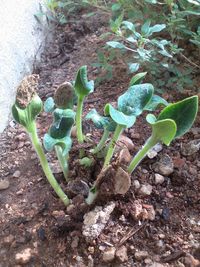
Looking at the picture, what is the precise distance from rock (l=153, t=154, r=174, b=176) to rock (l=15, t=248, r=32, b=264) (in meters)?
0.40

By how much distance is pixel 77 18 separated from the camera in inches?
76.8

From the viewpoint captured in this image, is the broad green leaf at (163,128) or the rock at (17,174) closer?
the broad green leaf at (163,128)

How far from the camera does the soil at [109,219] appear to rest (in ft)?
3.65

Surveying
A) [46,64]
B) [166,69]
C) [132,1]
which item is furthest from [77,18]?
[166,69]

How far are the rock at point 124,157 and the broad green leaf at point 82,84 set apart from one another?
7.4 inches

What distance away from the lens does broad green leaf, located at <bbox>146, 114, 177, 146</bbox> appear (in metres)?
0.99

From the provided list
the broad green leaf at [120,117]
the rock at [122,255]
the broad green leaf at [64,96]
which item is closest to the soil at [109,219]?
the rock at [122,255]

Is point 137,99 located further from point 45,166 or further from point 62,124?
point 45,166

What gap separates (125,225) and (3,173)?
418 mm

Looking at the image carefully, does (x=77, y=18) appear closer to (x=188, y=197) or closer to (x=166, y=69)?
(x=166, y=69)

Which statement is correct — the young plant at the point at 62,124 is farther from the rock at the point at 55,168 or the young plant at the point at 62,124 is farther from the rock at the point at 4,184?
the rock at the point at 4,184

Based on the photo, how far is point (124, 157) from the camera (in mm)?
1227

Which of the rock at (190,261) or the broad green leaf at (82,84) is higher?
the broad green leaf at (82,84)

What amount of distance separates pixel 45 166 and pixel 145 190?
0.89 ft
